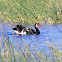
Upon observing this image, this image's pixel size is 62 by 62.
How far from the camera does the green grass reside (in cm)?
1545

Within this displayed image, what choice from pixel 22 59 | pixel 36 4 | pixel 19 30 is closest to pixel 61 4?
pixel 36 4

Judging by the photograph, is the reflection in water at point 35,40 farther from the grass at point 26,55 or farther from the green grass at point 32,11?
the green grass at point 32,11

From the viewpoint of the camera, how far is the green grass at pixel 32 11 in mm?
15445

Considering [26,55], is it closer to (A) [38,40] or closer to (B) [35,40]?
(B) [35,40]

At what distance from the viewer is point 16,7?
1595cm

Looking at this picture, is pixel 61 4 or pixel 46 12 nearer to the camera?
pixel 46 12

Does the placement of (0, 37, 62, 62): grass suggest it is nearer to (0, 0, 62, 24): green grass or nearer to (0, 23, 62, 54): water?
(0, 23, 62, 54): water

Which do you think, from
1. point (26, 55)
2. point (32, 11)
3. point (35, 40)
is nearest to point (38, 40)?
point (35, 40)

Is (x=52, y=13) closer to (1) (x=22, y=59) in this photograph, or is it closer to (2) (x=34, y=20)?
(2) (x=34, y=20)

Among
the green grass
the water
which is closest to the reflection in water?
the water

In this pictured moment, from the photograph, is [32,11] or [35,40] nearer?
[35,40]

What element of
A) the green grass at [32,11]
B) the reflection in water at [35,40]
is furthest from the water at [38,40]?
the green grass at [32,11]

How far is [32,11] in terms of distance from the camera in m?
15.6

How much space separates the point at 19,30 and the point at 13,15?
2.65m
